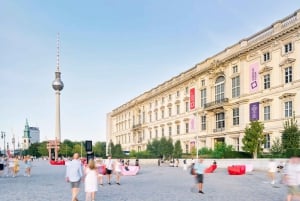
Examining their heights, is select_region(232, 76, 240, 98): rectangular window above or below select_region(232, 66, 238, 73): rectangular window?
below

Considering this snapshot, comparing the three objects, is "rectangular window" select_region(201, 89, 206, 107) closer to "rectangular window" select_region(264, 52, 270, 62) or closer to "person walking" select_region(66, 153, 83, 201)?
"rectangular window" select_region(264, 52, 270, 62)

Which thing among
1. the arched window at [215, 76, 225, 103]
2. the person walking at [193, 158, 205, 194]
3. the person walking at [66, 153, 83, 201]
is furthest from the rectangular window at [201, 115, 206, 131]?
the person walking at [66, 153, 83, 201]

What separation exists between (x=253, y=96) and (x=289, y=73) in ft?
24.1

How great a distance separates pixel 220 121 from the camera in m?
60.0

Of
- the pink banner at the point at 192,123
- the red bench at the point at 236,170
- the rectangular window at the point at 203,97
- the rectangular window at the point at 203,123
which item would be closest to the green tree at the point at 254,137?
the red bench at the point at 236,170

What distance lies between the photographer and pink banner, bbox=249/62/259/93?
50.5 meters

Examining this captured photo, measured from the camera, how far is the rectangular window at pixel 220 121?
194ft

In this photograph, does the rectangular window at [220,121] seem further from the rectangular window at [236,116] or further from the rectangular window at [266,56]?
the rectangular window at [266,56]

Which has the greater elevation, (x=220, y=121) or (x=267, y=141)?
(x=220, y=121)

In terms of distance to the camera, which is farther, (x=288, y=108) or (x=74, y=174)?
(x=288, y=108)

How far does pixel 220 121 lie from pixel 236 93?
627 centimetres

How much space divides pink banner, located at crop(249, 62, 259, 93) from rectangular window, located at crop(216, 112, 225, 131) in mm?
8905

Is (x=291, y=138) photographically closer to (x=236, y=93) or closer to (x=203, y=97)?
(x=236, y=93)

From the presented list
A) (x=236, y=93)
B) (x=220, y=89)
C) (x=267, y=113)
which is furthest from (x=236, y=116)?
(x=267, y=113)
